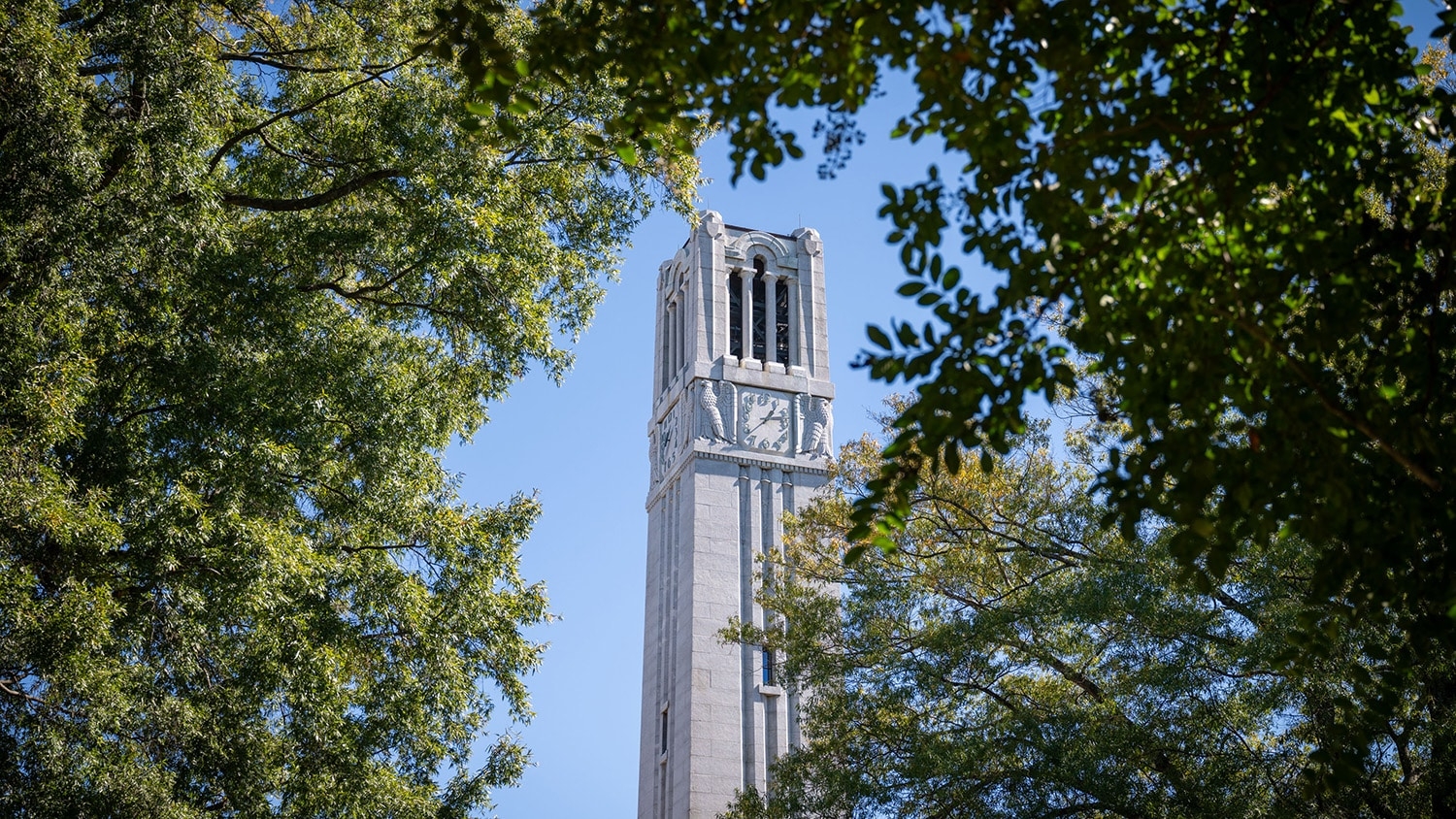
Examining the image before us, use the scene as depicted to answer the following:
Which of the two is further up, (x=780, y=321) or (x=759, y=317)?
(x=759, y=317)

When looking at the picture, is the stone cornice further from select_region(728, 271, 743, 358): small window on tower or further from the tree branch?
the tree branch

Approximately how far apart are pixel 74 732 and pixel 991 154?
416 inches

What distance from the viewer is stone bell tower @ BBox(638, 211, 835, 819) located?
134ft

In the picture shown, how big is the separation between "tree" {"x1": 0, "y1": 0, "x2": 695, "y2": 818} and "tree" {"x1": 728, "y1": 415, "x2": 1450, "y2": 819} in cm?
455

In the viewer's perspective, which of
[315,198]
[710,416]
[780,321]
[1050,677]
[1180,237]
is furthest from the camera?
[780,321]

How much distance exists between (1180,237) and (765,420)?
39730 millimetres

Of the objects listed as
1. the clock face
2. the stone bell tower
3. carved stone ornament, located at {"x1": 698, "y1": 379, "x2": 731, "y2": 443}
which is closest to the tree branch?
the stone bell tower

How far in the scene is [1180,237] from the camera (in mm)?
5160

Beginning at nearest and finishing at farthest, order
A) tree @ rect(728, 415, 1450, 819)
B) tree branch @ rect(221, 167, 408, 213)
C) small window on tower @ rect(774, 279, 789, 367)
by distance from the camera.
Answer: tree @ rect(728, 415, 1450, 819), tree branch @ rect(221, 167, 408, 213), small window on tower @ rect(774, 279, 789, 367)

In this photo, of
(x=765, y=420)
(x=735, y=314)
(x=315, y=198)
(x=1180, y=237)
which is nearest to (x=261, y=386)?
(x=315, y=198)

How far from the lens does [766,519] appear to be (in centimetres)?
4369

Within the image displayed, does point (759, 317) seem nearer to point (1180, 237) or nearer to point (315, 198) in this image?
point (315, 198)

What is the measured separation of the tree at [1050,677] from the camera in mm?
13578

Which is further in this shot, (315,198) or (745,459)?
(745,459)
